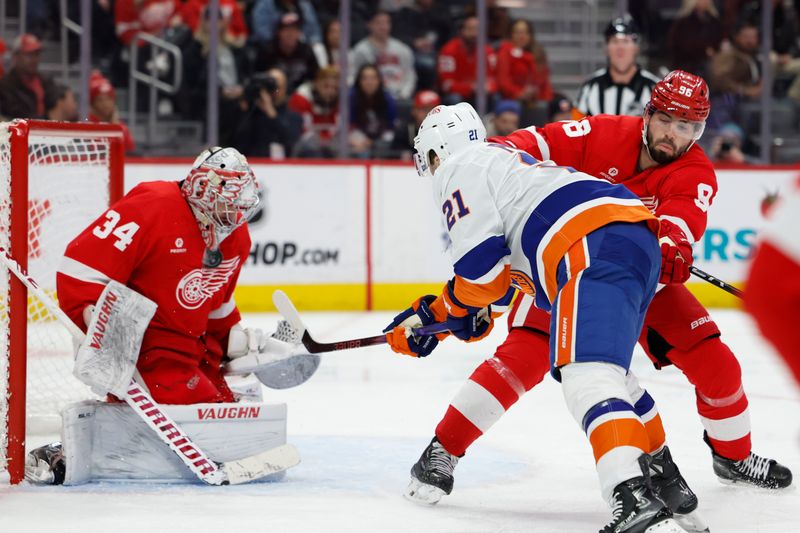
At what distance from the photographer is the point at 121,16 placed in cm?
695

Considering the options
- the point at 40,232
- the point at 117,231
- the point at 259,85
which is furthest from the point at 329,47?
the point at 117,231

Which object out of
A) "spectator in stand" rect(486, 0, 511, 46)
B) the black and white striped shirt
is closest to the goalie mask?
the black and white striped shirt

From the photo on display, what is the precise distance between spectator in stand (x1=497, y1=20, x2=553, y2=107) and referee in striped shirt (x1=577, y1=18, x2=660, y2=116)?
200cm

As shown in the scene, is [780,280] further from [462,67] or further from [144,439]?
[462,67]

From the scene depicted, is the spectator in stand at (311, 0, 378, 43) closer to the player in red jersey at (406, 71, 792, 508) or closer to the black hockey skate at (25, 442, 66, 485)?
the player in red jersey at (406, 71, 792, 508)

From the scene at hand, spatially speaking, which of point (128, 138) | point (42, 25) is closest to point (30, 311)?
point (128, 138)

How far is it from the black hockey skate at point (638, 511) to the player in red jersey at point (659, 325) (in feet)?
1.72

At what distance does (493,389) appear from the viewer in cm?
286

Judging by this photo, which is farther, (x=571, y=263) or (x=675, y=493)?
(x=675, y=493)

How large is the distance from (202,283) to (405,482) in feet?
2.27

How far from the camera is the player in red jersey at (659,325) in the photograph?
9.40 feet

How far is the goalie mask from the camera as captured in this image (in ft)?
9.58

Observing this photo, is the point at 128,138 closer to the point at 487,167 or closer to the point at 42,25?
the point at 42,25

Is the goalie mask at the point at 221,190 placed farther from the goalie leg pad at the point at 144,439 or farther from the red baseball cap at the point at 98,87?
the red baseball cap at the point at 98,87
